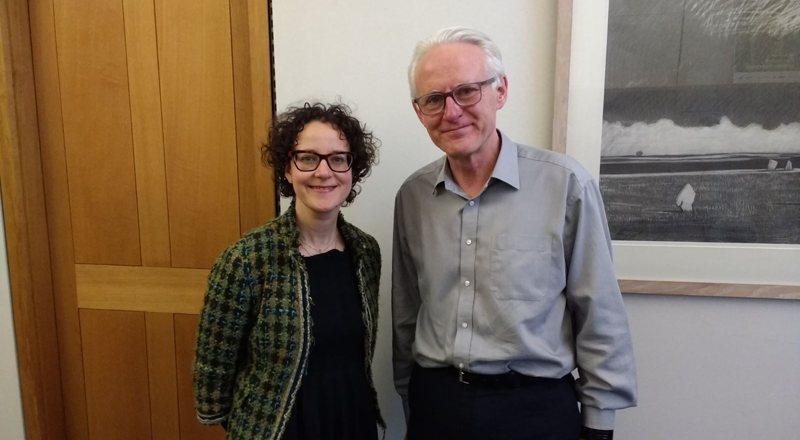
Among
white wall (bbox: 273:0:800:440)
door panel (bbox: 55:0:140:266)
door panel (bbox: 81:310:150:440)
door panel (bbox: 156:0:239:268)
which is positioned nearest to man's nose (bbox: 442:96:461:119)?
white wall (bbox: 273:0:800:440)

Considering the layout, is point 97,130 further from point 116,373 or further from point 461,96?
point 461,96

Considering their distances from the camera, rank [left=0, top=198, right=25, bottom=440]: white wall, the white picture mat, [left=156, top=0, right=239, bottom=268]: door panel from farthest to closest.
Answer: [left=0, top=198, right=25, bottom=440]: white wall
[left=156, top=0, right=239, bottom=268]: door panel
the white picture mat

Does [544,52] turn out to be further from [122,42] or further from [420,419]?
[122,42]

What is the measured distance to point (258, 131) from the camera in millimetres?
1386

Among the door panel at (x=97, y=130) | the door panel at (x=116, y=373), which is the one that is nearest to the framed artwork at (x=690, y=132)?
Answer: the door panel at (x=97, y=130)

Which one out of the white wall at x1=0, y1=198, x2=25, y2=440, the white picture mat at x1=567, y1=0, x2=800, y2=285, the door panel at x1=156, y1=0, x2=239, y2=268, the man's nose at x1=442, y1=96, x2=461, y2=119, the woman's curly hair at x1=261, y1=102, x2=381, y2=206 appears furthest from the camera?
the white wall at x1=0, y1=198, x2=25, y2=440

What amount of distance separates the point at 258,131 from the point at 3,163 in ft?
2.98

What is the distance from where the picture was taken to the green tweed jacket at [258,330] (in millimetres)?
968

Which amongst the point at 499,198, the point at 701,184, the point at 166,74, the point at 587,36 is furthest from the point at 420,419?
the point at 166,74

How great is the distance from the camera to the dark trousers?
0.94 metres

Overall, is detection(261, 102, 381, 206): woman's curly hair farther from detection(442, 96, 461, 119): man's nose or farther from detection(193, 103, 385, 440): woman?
detection(442, 96, 461, 119): man's nose

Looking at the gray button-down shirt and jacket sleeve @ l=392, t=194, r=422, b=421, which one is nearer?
the gray button-down shirt

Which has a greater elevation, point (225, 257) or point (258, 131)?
point (258, 131)

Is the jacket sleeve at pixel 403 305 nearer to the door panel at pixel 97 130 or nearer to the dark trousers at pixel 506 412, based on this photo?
the dark trousers at pixel 506 412
